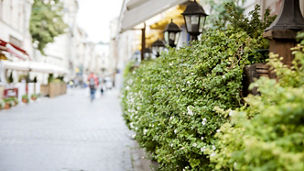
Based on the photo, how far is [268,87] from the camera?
2148 mm

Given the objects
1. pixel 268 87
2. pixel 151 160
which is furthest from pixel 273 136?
pixel 151 160

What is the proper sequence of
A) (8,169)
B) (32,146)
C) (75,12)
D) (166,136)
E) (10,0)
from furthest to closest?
1. (75,12)
2. (10,0)
3. (32,146)
4. (8,169)
5. (166,136)

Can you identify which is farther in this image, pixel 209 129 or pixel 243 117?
pixel 209 129

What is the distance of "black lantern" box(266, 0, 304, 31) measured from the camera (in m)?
3.42

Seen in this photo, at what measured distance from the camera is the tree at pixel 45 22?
117 feet

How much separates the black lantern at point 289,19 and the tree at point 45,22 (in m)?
33.1

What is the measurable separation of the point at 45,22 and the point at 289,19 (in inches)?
1360

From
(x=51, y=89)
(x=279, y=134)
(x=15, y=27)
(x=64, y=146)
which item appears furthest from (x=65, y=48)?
(x=279, y=134)

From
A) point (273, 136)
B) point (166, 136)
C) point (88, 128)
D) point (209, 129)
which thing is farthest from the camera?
point (88, 128)

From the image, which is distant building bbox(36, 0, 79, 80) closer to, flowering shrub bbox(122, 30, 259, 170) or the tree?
the tree

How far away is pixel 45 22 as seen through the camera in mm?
35844

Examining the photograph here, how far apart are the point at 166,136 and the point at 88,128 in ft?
21.7

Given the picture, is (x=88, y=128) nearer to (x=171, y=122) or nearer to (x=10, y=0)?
(x=171, y=122)

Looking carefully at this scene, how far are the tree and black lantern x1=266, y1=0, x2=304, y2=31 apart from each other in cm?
3311
